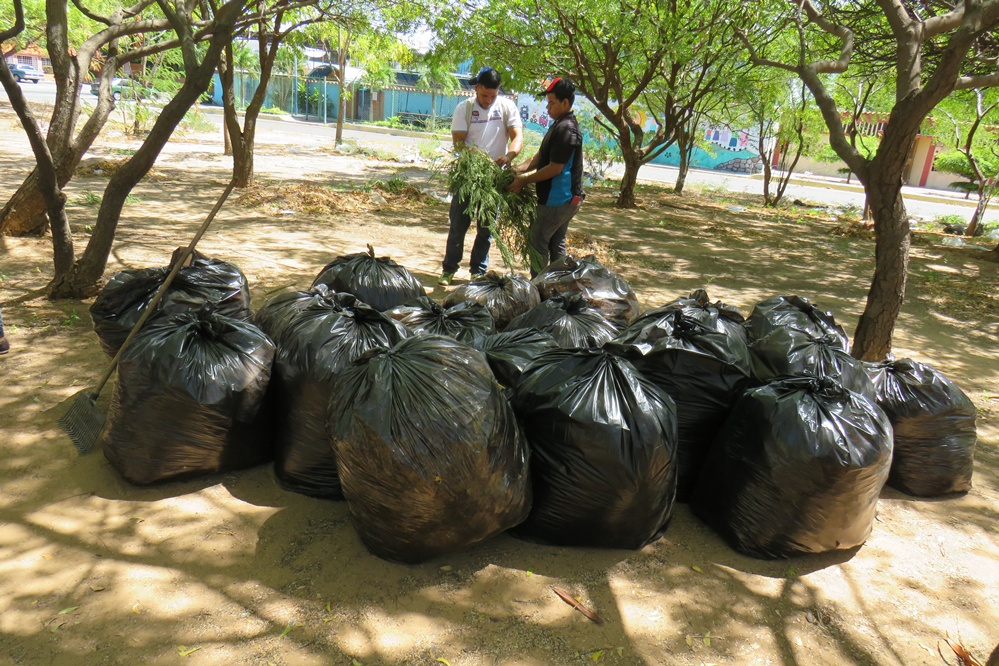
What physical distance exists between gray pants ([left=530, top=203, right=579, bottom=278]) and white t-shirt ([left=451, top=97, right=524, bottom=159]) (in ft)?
2.38

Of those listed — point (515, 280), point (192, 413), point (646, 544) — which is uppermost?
point (515, 280)

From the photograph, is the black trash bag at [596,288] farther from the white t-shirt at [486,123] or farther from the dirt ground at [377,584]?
the white t-shirt at [486,123]

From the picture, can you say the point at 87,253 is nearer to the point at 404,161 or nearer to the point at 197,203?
the point at 197,203

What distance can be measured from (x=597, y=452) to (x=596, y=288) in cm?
190

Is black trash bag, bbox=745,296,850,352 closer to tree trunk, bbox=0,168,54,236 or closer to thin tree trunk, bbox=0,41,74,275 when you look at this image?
thin tree trunk, bbox=0,41,74,275

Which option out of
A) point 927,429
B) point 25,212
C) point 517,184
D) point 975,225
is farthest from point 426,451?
point 975,225

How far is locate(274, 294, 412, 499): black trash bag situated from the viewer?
2.50 metres

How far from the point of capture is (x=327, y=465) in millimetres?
2508

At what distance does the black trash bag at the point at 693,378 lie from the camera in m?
2.60

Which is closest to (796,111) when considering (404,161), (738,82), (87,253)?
(738,82)

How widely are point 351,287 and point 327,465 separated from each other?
4.70ft

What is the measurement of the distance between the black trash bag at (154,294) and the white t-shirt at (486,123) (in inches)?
101

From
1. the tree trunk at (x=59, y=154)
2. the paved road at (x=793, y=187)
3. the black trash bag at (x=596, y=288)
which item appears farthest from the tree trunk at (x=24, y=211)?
the paved road at (x=793, y=187)

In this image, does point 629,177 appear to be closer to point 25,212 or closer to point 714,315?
point 25,212
